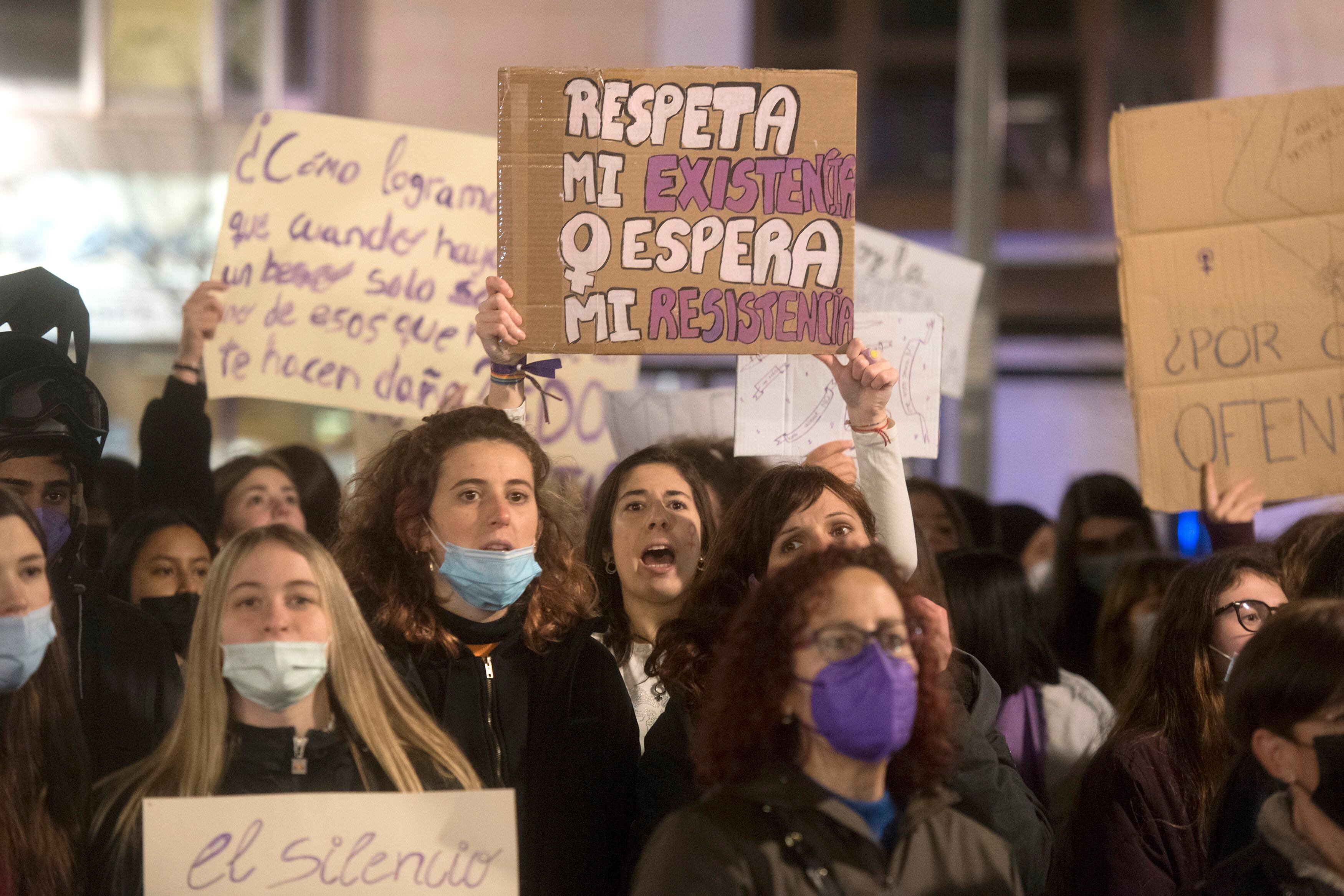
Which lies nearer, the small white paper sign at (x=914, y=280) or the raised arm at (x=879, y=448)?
the raised arm at (x=879, y=448)

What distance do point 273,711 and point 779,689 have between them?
910 millimetres

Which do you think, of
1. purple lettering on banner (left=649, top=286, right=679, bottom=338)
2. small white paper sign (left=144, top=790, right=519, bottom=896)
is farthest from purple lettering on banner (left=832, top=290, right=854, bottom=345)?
small white paper sign (left=144, top=790, right=519, bottom=896)

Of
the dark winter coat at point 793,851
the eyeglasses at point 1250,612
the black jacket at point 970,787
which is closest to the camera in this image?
the dark winter coat at point 793,851

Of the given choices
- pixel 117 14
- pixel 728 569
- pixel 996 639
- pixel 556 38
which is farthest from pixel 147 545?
pixel 117 14

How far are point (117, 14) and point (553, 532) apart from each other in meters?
10.8

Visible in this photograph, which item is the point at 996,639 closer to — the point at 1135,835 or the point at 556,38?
the point at 1135,835

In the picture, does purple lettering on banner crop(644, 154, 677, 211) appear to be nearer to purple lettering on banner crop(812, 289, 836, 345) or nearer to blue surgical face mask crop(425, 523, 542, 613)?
purple lettering on banner crop(812, 289, 836, 345)

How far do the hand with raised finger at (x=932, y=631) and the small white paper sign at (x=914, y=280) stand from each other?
2.70 m

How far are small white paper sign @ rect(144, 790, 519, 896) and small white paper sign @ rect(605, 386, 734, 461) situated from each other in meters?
2.37

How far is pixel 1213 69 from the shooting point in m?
14.1

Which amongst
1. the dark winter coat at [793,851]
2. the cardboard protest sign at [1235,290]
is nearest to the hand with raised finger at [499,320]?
the dark winter coat at [793,851]

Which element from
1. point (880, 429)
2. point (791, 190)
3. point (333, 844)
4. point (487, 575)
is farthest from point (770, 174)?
point (333, 844)

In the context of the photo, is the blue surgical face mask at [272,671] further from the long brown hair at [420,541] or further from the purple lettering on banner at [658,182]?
the purple lettering on banner at [658,182]

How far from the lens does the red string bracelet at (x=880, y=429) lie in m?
3.18
